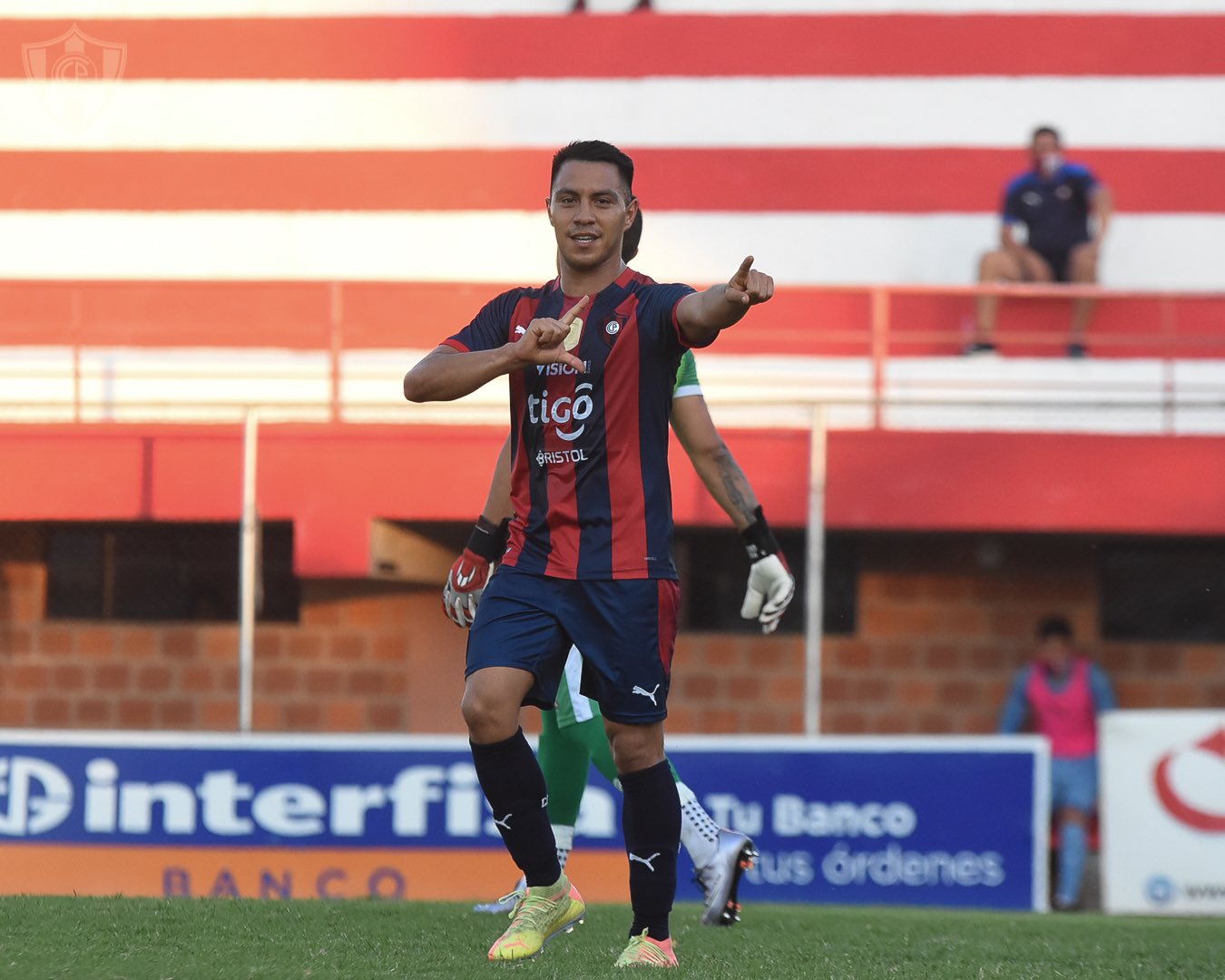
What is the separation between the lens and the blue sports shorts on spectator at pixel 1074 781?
9.53 m

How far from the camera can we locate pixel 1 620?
12125mm

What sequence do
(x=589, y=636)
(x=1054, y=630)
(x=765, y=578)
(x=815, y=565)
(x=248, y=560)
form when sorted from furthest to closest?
1. (x=1054, y=630)
2. (x=248, y=560)
3. (x=815, y=565)
4. (x=765, y=578)
5. (x=589, y=636)

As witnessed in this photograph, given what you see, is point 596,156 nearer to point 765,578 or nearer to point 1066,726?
point 765,578

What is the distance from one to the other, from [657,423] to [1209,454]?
22.5 ft

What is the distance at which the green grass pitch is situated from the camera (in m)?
3.88

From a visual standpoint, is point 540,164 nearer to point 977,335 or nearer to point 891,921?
point 977,335

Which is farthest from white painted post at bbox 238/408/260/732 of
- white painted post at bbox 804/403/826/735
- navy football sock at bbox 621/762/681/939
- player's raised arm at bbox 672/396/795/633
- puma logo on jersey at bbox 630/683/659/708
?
puma logo on jersey at bbox 630/683/659/708

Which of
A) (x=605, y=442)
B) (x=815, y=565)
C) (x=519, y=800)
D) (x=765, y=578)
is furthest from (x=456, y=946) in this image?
(x=815, y=565)

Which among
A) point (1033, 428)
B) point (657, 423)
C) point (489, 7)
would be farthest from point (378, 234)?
point (657, 423)

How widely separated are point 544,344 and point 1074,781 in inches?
266

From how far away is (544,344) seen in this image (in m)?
3.77

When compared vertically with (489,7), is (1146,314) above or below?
below

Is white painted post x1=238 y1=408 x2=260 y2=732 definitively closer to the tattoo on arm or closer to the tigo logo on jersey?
the tattoo on arm

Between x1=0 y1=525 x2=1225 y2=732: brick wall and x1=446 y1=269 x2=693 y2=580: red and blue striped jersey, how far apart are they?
754 centimetres
